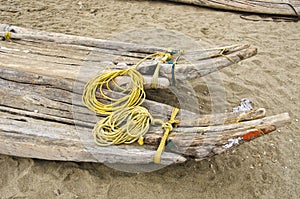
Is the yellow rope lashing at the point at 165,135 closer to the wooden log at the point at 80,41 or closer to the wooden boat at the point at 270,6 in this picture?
the wooden log at the point at 80,41

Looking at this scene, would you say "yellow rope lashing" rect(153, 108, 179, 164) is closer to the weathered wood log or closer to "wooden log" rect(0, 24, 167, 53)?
the weathered wood log

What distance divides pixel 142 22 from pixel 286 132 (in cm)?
282

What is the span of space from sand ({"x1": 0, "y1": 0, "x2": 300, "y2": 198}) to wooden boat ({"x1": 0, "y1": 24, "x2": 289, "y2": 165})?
213 mm

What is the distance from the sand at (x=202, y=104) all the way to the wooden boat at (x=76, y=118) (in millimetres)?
213

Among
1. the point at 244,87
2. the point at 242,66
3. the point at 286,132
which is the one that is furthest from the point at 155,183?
the point at 242,66

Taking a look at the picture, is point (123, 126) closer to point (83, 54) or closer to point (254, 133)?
point (254, 133)

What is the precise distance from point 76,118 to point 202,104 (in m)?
1.31

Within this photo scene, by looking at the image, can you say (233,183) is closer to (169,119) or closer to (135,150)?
(169,119)

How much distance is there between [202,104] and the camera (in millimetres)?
2682

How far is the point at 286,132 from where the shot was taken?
7.91 feet

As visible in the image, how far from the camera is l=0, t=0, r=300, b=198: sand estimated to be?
72.9 inches

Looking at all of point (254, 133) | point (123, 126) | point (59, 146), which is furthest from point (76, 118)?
point (254, 133)

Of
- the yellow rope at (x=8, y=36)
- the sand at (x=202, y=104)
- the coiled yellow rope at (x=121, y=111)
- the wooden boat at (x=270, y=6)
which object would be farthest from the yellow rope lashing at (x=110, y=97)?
the wooden boat at (x=270, y=6)

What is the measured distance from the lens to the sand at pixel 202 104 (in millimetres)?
1852
